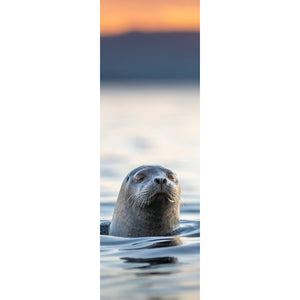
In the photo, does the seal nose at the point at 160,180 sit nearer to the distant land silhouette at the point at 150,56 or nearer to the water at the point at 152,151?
the water at the point at 152,151

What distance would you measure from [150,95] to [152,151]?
0.39 meters

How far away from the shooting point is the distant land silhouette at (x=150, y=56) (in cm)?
593

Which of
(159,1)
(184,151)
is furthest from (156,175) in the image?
(159,1)

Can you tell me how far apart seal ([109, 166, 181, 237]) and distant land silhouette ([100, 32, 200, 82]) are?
618mm

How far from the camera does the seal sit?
600cm

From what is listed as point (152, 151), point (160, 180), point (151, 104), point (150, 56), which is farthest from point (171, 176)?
point (150, 56)

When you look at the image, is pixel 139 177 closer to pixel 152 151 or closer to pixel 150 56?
pixel 152 151

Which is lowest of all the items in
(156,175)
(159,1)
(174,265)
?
(174,265)

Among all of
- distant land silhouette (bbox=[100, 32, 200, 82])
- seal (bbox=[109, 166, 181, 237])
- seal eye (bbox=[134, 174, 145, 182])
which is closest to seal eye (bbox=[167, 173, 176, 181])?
seal (bbox=[109, 166, 181, 237])
